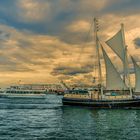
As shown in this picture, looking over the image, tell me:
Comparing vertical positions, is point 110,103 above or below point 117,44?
below

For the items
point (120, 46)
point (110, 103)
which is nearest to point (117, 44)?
point (120, 46)

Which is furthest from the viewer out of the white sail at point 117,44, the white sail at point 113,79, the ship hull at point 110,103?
the white sail at point 117,44

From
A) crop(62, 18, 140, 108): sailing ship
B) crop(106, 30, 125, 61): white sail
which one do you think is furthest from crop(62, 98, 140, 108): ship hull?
crop(106, 30, 125, 61): white sail

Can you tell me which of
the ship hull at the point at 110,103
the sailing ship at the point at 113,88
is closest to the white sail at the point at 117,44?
the sailing ship at the point at 113,88

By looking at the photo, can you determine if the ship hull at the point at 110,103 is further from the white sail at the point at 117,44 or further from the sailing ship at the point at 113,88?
the white sail at the point at 117,44

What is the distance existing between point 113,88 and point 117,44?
13.0 metres

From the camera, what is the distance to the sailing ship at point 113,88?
347 feet

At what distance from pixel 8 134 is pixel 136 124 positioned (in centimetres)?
2502

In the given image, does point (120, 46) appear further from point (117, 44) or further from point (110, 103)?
point (110, 103)

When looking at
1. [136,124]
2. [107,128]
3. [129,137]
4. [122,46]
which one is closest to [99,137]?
[129,137]

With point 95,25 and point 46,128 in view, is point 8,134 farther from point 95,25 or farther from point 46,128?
point 95,25

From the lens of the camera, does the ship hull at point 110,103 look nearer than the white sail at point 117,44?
Yes

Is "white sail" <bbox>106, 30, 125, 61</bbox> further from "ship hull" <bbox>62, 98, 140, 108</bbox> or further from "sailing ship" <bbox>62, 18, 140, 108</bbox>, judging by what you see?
"ship hull" <bbox>62, 98, 140, 108</bbox>

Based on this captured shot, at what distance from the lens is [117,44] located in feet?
368
